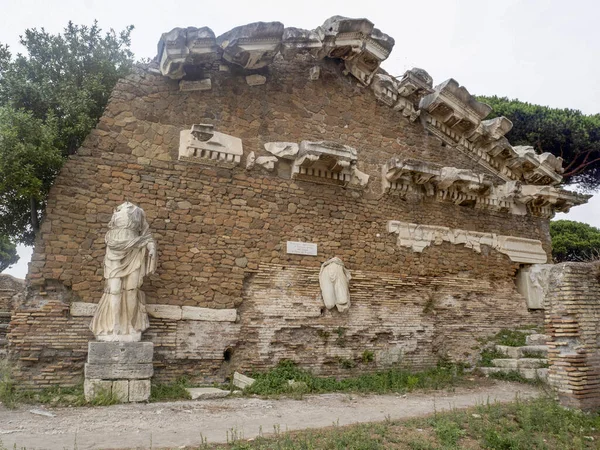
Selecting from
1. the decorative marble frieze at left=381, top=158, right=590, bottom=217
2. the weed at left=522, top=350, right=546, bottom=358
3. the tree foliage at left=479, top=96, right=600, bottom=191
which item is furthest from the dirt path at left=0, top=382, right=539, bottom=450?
the tree foliage at left=479, top=96, right=600, bottom=191

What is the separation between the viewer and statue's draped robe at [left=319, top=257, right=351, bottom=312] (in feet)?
31.0

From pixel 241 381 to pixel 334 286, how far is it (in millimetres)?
2528

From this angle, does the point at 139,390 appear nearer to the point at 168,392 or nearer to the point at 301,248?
the point at 168,392

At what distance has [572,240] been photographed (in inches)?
947

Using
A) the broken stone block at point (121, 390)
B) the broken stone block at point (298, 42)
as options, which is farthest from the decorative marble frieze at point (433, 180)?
the broken stone block at point (121, 390)

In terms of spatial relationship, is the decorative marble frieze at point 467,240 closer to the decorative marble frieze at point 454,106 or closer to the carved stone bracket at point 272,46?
the decorative marble frieze at point 454,106

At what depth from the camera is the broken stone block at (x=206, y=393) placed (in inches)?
296

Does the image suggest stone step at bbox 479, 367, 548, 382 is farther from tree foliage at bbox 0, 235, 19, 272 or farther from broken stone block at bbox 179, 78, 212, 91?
tree foliage at bbox 0, 235, 19, 272

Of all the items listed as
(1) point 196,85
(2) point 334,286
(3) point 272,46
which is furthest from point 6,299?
(3) point 272,46

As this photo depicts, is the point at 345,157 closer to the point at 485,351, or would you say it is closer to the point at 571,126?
the point at 485,351

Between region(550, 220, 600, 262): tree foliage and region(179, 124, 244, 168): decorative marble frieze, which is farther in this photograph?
region(550, 220, 600, 262): tree foliage

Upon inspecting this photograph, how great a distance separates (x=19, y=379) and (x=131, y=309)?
1804 millimetres

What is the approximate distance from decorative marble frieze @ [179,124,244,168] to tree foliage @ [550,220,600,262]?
65.7ft

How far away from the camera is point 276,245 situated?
9.35m
